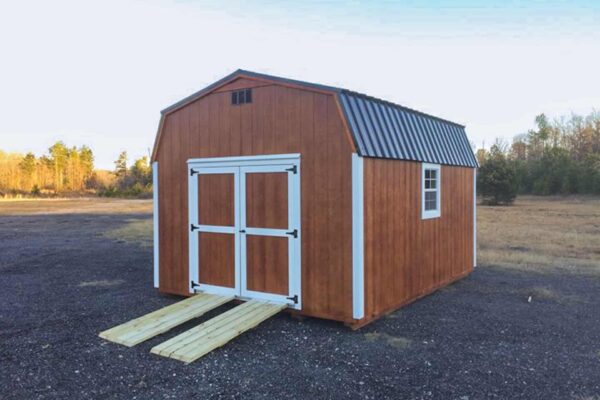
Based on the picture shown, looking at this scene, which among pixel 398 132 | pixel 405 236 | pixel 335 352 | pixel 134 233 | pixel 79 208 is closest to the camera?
pixel 335 352

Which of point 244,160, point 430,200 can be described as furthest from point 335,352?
point 430,200

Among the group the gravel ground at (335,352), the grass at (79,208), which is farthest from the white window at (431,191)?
the grass at (79,208)

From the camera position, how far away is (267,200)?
5.75 meters

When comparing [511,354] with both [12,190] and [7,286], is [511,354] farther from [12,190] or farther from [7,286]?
[12,190]

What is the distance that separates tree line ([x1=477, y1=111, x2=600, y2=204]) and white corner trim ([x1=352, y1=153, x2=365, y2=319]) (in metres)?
26.7

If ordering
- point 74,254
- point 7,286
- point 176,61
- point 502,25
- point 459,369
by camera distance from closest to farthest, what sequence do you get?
point 459,369, point 7,286, point 74,254, point 502,25, point 176,61

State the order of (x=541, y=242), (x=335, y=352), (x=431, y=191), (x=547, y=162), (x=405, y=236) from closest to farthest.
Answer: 1. (x=335, y=352)
2. (x=405, y=236)
3. (x=431, y=191)
4. (x=541, y=242)
5. (x=547, y=162)

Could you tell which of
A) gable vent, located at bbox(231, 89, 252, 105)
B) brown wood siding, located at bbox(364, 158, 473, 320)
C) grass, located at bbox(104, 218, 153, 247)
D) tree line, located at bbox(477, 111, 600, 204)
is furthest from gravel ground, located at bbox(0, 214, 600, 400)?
tree line, located at bbox(477, 111, 600, 204)

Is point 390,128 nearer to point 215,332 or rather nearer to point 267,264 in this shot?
point 267,264

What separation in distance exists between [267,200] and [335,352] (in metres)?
2.23

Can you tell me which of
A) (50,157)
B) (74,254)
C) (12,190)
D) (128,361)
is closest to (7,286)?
(74,254)

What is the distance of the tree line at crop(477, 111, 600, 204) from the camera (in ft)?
95.2

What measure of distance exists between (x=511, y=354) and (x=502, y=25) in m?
11.1

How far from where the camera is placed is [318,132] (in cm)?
534
